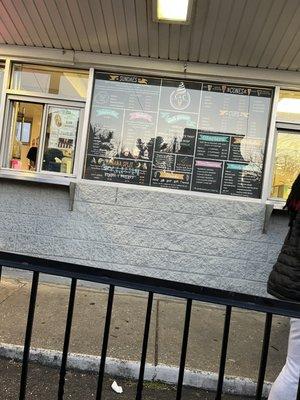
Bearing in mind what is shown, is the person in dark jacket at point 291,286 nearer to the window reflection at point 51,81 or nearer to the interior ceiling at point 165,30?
the interior ceiling at point 165,30

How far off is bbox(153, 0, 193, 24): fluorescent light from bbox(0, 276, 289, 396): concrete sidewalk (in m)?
2.99

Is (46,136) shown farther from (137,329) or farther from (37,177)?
Answer: (137,329)

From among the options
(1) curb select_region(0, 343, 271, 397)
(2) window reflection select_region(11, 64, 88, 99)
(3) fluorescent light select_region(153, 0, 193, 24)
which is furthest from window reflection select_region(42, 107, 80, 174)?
(1) curb select_region(0, 343, 271, 397)

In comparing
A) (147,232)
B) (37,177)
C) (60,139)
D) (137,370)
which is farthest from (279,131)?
(137,370)

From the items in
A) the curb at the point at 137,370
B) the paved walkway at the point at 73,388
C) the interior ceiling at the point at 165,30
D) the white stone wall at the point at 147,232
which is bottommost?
the paved walkway at the point at 73,388

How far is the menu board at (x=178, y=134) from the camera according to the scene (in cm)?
553

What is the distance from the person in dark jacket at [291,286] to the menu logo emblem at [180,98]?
10.6 feet

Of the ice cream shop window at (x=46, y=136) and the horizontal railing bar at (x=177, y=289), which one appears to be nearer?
the horizontal railing bar at (x=177, y=289)

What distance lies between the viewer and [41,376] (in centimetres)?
347

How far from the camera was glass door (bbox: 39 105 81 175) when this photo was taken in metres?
5.72

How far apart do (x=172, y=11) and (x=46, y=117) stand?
82.7 inches

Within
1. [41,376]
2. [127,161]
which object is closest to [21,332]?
[41,376]

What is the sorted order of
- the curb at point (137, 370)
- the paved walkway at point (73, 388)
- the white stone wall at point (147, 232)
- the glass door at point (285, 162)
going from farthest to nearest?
the glass door at point (285, 162) → the white stone wall at point (147, 232) → the curb at point (137, 370) → the paved walkway at point (73, 388)

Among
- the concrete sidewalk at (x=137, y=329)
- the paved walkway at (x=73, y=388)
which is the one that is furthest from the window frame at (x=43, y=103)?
the paved walkway at (x=73, y=388)
